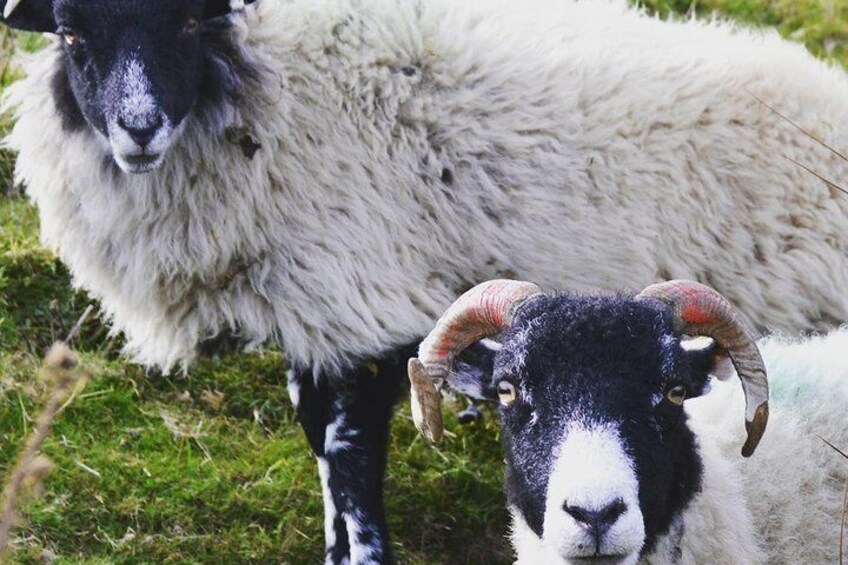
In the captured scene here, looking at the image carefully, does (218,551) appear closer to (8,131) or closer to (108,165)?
(108,165)

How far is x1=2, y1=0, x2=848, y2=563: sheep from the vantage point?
6051mm

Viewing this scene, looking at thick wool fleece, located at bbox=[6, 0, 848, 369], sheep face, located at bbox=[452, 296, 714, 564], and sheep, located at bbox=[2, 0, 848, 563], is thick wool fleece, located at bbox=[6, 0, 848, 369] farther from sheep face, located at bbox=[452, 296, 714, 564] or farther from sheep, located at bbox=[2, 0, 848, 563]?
sheep face, located at bbox=[452, 296, 714, 564]

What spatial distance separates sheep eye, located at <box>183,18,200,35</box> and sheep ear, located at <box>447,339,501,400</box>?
1978mm

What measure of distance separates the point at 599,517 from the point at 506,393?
0.68m

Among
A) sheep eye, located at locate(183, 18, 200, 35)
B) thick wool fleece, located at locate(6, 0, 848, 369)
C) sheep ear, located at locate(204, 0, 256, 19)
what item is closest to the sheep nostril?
thick wool fleece, located at locate(6, 0, 848, 369)

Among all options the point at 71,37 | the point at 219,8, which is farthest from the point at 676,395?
the point at 71,37

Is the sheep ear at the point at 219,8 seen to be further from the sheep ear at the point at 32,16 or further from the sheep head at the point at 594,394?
the sheep head at the point at 594,394

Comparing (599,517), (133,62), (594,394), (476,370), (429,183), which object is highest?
(133,62)

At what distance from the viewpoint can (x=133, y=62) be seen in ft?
18.3

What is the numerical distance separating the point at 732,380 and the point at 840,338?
2.12ft

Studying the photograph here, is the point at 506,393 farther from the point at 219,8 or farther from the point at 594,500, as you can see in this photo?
the point at 219,8

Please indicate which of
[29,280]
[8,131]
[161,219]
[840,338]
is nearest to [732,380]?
[840,338]

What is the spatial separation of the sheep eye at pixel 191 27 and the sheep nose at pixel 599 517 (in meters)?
2.84

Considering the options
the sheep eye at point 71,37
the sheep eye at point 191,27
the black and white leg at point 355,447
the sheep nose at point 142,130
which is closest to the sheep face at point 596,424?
the black and white leg at point 355,447
